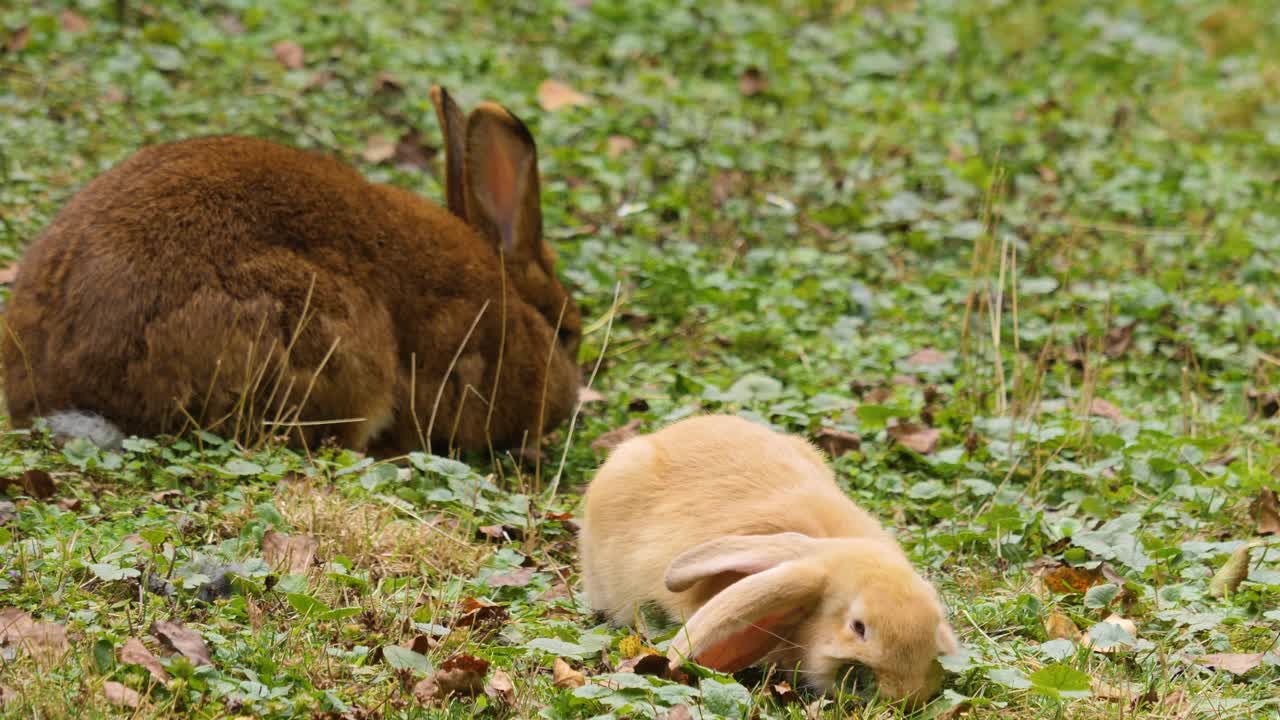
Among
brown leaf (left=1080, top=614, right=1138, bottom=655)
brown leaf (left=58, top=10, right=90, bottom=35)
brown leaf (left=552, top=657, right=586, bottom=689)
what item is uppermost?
brown leaf (left=58, top=10, right=90, bottom=35)

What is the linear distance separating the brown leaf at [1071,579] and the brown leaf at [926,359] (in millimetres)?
1990

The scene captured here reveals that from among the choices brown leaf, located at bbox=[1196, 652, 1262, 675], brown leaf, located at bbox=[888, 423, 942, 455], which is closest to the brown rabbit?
brown leaf, located at bbox=[888, 423, 942, 455]

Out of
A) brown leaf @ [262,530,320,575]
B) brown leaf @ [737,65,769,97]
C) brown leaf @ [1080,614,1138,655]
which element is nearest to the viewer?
brown leaf @ [1080,614,1138,655]

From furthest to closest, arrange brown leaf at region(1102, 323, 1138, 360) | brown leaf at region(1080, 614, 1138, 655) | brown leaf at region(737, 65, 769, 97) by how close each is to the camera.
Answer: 1. brown leaf at region(737, 65, 769, 97)
2. brown leaf at region(1102, 323, 1138, 360)
3. brown leaf at region(1080, 614, 1138, 655)

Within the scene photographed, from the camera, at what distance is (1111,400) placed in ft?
18.6

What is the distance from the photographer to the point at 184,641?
3.14 m

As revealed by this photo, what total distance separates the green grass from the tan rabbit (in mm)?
121

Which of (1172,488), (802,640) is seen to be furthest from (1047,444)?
(802,640)

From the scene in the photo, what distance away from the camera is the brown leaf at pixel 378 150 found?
7.18 metres

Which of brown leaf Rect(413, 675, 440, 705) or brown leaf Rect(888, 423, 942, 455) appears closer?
brown leaf Rect(413, 675, 440, 705)

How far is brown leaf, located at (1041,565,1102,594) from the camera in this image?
12.9ft

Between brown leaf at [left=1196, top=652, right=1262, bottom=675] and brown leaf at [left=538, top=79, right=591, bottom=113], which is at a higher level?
brown leaf at [left=538, top=79, right=591, bottom=113]

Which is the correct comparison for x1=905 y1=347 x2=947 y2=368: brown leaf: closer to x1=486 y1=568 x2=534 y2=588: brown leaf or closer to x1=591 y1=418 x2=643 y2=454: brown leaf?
x1=591 y1=418 x2=643 y2=454: brown leaf

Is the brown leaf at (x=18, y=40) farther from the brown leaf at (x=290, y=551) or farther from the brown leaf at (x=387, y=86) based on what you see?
the brown leaf at (x=290, y=551)
